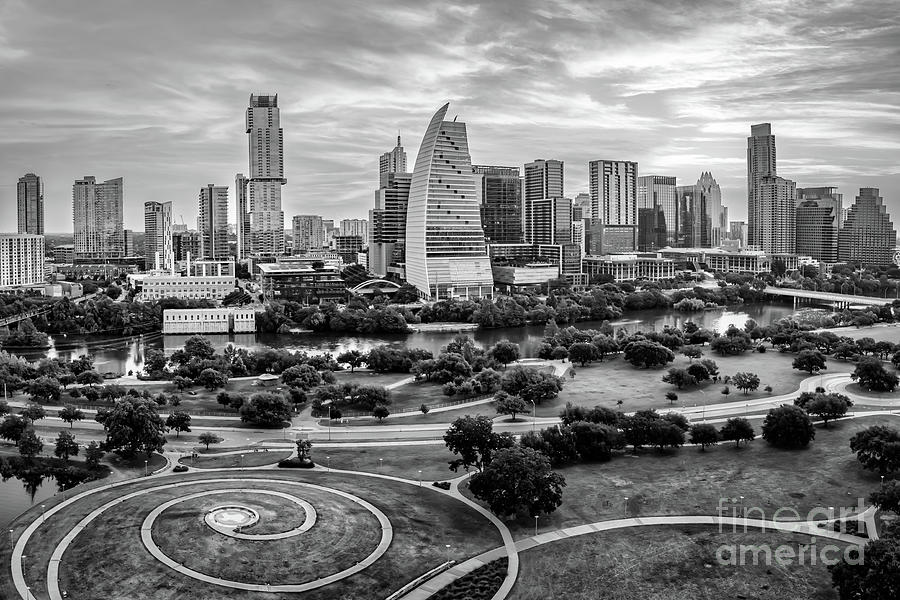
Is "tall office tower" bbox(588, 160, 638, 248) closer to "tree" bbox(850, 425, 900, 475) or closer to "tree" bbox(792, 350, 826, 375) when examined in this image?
"tree" bbox(792, 350, 826, 375)

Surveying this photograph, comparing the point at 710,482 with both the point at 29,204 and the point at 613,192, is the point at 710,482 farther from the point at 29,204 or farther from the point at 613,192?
the point at 29,204

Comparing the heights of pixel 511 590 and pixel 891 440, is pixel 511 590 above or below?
below

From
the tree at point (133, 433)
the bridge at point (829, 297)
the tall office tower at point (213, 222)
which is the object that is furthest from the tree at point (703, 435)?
the tall office tower at point (213, 222)

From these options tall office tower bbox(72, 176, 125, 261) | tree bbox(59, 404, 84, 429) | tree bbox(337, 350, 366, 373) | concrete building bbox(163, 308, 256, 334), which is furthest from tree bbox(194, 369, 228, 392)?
tall office tower bbox(72, 176, 125, 261)

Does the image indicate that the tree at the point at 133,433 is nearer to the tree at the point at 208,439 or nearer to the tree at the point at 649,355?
the tree at the point at 208,439

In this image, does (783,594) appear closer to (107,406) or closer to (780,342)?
(107,406)

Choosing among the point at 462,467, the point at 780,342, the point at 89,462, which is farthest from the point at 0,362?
the point at 780,342
